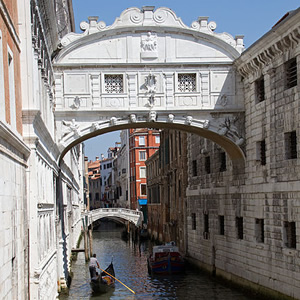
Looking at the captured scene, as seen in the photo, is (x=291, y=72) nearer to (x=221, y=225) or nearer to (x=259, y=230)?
(x=259, y=230)

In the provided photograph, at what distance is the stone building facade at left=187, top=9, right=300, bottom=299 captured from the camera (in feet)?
46.9

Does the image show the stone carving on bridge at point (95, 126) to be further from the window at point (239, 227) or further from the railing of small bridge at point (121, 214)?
the railing of small bridge at point (121, 214)

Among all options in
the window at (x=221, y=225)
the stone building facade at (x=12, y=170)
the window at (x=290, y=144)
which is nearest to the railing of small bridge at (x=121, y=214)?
the window at (x=221, y=225)

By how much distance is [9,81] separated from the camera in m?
9.27

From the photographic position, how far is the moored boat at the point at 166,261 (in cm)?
2238

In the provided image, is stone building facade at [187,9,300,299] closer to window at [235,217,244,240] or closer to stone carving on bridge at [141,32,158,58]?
window at [235,217,244,240]

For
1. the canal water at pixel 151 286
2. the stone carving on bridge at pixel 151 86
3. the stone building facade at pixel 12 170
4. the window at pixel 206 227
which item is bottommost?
the canal water at pixel 151 286

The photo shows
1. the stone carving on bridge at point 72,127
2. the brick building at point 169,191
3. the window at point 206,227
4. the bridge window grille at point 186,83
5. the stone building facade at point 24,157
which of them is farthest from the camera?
the brick building at point 169,191

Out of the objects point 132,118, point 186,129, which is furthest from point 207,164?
point 132,118

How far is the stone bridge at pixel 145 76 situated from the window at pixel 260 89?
3.18 feet

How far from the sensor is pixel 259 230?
16641 mm

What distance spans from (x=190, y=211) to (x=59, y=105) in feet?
29.6

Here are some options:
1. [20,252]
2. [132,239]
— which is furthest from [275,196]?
[132,239]

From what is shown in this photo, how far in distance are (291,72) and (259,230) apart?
4510 mm
